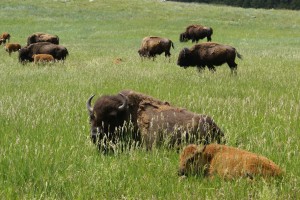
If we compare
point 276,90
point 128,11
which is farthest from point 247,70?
point 128,11

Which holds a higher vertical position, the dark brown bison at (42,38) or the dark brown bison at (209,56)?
the dark brown bison at (209,56)

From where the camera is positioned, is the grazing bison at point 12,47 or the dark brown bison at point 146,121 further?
the grazing bison at point 12,47

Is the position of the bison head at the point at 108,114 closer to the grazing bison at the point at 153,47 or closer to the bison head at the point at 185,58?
the bison head at the point at 185,58

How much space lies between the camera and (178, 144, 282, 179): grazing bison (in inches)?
157

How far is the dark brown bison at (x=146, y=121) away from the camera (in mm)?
5453

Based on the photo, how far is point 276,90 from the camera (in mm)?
10016

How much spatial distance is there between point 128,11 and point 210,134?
5983 centimetres

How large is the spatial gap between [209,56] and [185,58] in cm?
96

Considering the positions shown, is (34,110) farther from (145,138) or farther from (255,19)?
(255,19)

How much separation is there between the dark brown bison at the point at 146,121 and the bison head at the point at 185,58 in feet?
29.2

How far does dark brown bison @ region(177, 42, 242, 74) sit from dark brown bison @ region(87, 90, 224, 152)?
8.28 metres

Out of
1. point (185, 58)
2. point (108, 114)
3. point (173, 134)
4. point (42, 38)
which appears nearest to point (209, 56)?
point (185, 58)

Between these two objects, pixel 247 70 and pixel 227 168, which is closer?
pixel 227 168

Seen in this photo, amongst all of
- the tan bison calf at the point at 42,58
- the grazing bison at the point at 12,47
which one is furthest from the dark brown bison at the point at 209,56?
the grazing bison at the point at 12,47
